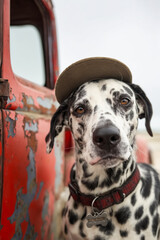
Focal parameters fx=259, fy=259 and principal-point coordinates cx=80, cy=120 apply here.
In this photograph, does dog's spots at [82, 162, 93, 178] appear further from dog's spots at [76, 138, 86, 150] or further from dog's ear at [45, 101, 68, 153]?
dog's ear at [45, 101, 68, 153]

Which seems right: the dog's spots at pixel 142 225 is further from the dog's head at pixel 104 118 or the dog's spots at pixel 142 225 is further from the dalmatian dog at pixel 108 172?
the dog's head at pixel 104 118

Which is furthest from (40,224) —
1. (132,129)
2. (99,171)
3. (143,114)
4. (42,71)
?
(42,71)

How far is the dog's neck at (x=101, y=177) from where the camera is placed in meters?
1.83

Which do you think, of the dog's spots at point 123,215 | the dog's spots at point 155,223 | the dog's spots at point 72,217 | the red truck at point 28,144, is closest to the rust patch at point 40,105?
the red truck at point 28,144

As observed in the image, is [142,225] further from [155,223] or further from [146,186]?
[146,186]

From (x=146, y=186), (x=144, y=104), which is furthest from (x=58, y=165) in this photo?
(x=144, y=104)

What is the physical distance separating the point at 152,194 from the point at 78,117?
791 mm

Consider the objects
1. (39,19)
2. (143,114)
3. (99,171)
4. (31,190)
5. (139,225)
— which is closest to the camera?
(139,225)

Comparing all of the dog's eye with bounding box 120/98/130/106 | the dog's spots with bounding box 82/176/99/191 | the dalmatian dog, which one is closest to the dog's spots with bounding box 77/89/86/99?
the dalmatian dog

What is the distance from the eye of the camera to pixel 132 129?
1911 millimetres

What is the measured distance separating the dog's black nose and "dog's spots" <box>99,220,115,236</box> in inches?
21.6

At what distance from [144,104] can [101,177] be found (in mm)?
693

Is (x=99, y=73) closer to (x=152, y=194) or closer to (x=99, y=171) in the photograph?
(x=99, y=171)

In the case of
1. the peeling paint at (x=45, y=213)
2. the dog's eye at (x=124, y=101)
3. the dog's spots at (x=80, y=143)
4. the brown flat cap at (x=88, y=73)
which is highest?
the brown flat cap at (x=88, y=73)
